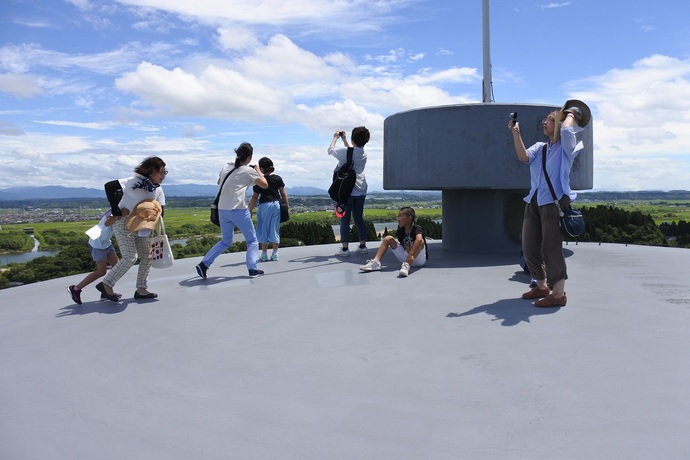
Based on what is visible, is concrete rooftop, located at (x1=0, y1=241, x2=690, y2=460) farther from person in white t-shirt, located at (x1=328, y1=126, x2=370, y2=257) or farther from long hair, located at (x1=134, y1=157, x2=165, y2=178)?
person in white t-shirt, located at (x1=328, y1=126, x2=370, y2=257)

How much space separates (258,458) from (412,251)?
4.35 metres

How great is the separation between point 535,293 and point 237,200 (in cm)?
357

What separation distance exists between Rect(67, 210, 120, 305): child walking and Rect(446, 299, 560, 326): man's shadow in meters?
3.37

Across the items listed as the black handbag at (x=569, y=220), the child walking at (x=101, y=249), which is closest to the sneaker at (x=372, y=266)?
the black handbag at (x=569, y=220)

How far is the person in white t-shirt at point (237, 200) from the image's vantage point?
20.3 ft

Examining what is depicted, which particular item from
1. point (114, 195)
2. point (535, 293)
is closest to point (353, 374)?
point (535, 293)

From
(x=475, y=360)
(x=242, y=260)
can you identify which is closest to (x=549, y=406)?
(x=475, y=360)

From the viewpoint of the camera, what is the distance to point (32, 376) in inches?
128

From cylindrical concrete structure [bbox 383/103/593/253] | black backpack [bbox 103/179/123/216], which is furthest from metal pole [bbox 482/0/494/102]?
black backpack [bbox 103/179/123/216]

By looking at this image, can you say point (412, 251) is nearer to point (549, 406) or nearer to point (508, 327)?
point (508, 327)

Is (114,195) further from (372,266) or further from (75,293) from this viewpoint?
(372,266)

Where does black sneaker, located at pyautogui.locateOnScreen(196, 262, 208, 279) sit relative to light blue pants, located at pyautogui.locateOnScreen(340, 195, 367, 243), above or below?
below

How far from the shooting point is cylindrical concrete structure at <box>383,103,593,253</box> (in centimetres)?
697

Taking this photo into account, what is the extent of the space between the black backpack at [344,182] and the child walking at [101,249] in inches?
128
